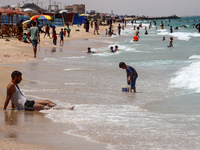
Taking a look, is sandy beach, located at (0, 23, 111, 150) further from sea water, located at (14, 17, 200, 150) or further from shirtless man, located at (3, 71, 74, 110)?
sea water, located at (14, 17, 200, 150)

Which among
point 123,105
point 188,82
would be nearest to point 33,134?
point 123,105

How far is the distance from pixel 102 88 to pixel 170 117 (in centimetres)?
388

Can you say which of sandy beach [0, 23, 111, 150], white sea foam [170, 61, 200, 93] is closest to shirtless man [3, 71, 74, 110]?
sandy beach [0, 23, 111, 150]

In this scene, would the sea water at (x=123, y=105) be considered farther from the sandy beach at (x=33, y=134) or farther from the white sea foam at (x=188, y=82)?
the sandy beach at (x=33, y=134)

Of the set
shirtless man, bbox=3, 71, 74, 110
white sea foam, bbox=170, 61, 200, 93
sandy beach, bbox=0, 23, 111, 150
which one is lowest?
white sea foam, bbox=170, 61, 200, 93

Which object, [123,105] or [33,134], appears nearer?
[33,134]

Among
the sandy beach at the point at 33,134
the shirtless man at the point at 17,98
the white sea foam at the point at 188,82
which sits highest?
the shirtless man at the point at 17,98

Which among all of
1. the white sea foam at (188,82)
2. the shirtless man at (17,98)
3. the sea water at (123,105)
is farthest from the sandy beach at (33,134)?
the white sea foam at (188,82)

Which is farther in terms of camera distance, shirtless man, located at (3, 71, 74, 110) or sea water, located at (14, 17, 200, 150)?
shirtless man, located at (3, 71, 74, 110)

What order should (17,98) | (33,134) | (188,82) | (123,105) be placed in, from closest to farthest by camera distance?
1. (33,134)
2. (17,98)
3. (123,105)
4. (188,82)

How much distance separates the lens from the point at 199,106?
316 inches

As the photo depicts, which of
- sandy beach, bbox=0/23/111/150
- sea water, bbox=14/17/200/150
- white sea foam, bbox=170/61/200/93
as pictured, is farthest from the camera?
white sea foam, bbox=170/61/200/93

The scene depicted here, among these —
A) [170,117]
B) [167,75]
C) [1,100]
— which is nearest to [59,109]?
[1,100]

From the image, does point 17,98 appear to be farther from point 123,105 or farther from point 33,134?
point 123,105
